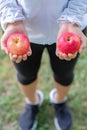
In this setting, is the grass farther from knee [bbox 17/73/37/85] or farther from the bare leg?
knee [bbox 17/73/37/85]

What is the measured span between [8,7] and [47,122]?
87 cm

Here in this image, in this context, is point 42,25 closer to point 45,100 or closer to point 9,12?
point 9,12

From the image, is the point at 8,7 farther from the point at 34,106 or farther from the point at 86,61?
the point at 86,61

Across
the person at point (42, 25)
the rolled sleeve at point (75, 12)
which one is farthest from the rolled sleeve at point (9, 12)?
the rolled sleeve at point (75, 12)

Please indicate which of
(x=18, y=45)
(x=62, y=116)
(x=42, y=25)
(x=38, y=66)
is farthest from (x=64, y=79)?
(x=18, y=45)

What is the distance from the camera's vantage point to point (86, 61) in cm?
227

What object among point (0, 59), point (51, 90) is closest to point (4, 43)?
point (51, 90)

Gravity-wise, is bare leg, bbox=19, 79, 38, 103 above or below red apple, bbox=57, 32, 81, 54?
below

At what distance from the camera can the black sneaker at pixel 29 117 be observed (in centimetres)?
184

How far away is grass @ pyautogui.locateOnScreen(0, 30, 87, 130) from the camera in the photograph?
1896 millimetres

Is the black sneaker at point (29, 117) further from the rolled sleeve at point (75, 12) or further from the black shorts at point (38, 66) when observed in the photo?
the rolled sleeve at point (75, 12)

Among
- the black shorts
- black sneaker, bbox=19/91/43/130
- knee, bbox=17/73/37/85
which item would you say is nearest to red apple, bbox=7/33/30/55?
the black shorts

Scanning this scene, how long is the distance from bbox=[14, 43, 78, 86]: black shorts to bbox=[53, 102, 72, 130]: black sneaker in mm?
228

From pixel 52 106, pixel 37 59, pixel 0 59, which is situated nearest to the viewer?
pixel 37 59
